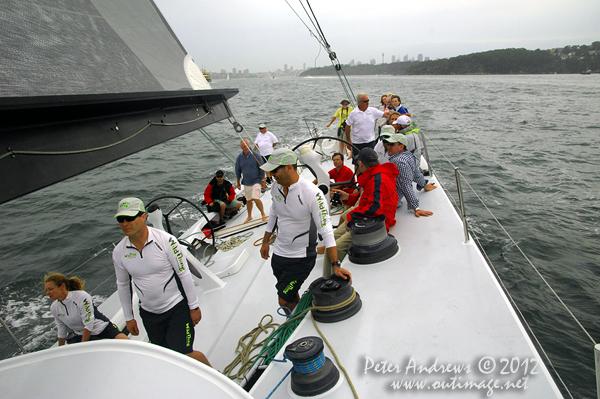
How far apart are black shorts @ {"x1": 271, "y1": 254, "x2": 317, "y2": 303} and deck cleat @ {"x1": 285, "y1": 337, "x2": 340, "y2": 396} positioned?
693mm

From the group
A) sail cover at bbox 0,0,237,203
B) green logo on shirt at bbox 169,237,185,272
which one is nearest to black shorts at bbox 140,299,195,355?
green logo on shirt at bbox 169,237,185,272

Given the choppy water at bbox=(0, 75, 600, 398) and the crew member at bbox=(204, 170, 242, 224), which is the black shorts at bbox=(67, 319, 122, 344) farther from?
the crew member at bbox=(204, 170, 242, 224)

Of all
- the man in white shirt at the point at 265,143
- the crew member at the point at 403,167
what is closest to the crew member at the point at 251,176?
the man in white shirt at the point at 265,143

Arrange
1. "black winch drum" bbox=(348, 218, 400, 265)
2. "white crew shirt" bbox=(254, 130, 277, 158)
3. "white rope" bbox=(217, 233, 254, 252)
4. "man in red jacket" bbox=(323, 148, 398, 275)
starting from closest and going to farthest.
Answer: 1. "black winch drum" bbox=(348, 218, 400, 265)
2. "man in red jacket" bbox=(323, 148, 398, 275)
3. "white rope" bbox=(217, 233, 254, 252)
4. "white crew shirt" bbox=(254, 130, 277, 158)

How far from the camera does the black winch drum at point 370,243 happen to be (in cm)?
276

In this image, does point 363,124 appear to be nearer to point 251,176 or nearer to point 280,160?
point 251,176

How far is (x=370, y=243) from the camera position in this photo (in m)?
2.84

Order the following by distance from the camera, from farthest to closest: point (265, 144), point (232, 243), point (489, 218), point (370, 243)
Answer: point (489, 218) → point (265, 144) → point (232, 243) → point (370, 243)

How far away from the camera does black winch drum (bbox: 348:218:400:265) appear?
276cm

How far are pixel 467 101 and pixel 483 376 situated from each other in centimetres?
2767

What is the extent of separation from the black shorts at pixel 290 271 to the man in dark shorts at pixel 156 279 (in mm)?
591

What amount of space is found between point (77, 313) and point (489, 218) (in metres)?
6.61

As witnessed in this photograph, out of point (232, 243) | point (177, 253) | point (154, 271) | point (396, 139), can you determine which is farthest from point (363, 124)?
point (154, 271)

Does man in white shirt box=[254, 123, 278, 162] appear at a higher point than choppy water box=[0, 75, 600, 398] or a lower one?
higher
